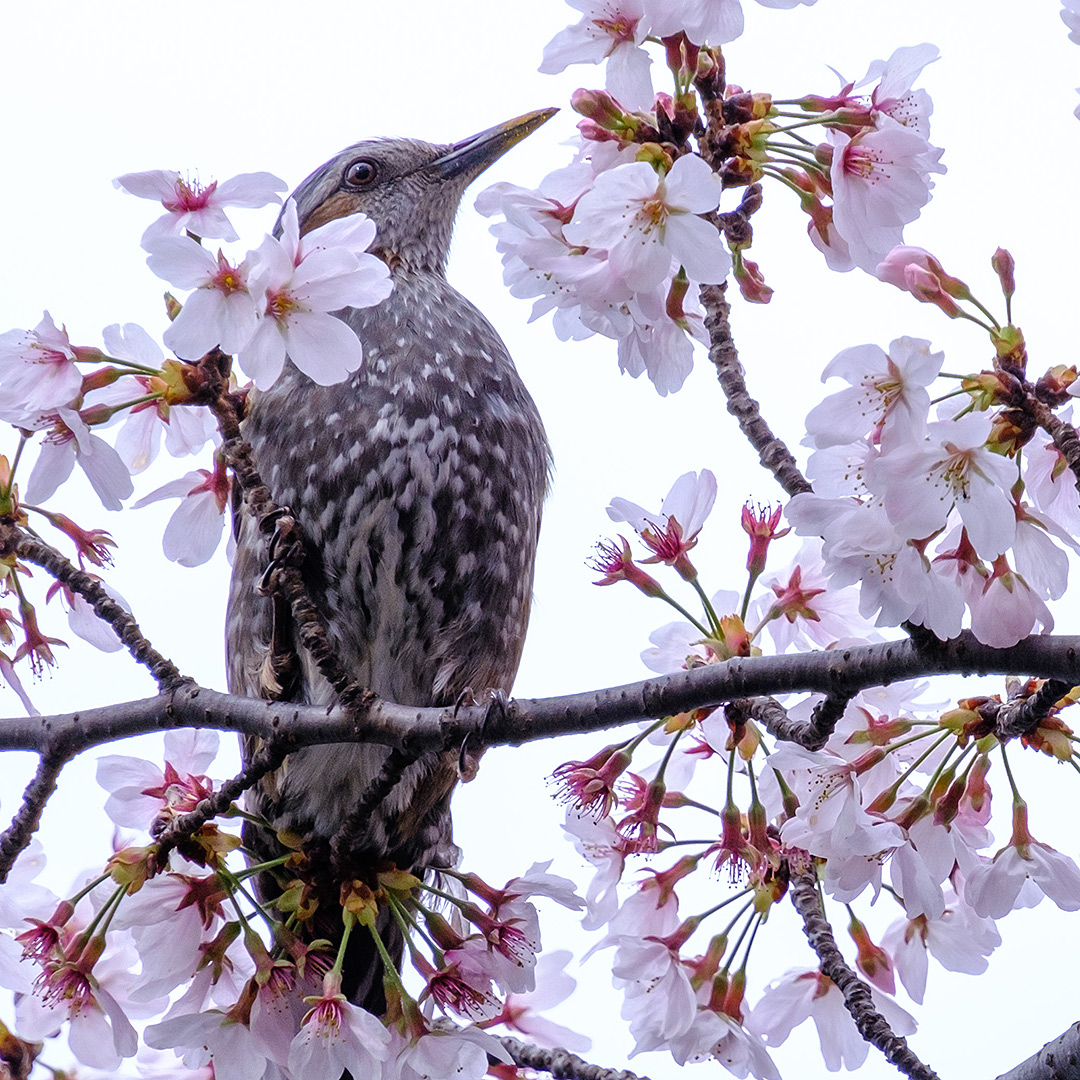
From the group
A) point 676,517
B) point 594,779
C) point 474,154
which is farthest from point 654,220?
point 474,154

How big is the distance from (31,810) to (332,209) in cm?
169

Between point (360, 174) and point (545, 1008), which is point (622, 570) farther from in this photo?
point (360, 174)

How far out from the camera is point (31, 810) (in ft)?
5.44

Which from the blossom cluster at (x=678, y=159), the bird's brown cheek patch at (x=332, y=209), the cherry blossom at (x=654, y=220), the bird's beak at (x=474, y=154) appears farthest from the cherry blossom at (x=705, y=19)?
the bird's brown cheek patch at (x=332, y=209)

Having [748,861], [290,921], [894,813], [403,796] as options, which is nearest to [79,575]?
[290,921]

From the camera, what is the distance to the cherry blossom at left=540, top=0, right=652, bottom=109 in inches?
56.1

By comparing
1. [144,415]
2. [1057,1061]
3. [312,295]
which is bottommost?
[1057,1061]

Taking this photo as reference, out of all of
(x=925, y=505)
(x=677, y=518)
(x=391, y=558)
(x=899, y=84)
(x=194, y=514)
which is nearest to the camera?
(x=925, y=505)

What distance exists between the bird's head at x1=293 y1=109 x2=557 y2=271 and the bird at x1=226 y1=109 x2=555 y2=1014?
539mm

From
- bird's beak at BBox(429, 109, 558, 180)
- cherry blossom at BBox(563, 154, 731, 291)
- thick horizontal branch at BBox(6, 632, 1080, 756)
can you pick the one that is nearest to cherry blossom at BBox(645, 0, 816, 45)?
cherry blossom at BBox(563, 154, 731, 291)

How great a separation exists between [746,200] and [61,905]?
3.96 feet

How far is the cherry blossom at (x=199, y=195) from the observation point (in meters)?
1.51

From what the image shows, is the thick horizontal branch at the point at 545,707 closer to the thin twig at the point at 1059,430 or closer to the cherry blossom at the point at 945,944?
the thin twig at the point at 1059,430

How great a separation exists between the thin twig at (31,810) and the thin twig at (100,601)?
157 millimetres
